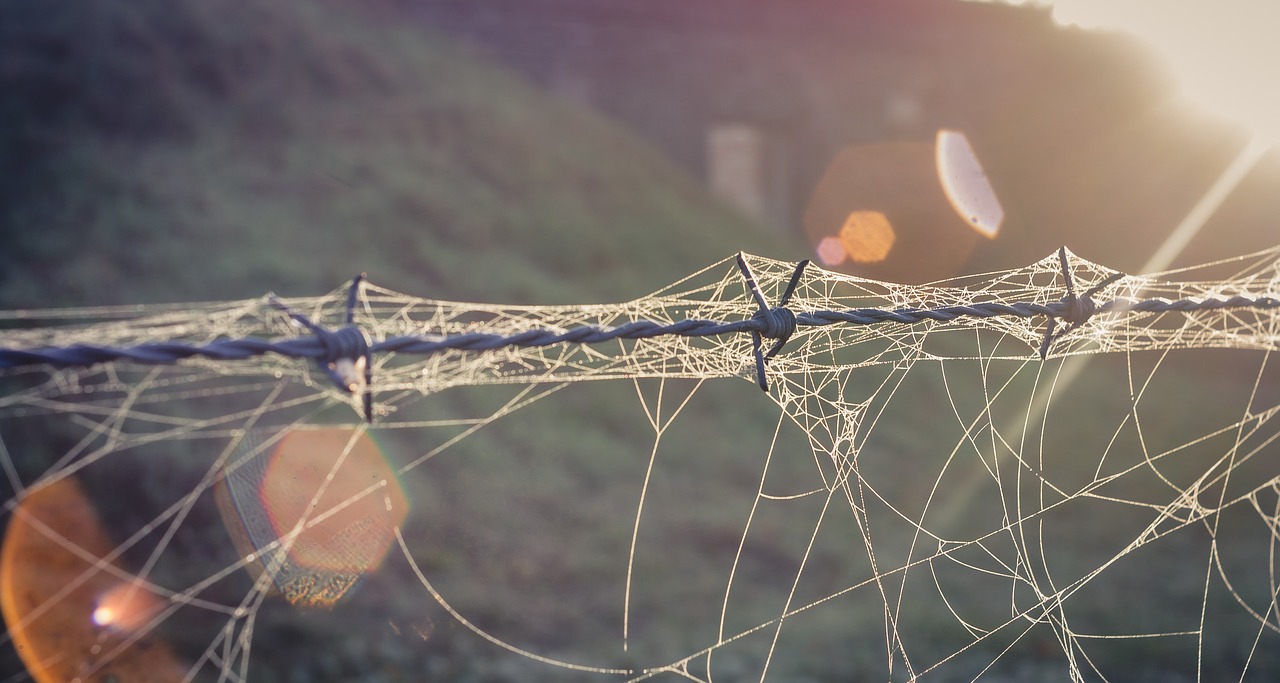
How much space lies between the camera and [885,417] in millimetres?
8328

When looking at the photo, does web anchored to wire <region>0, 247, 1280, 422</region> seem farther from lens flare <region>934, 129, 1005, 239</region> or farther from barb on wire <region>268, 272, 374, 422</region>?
lens flare <region>934, 129, 1005, 239</region>

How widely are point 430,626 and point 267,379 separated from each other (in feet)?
8.26

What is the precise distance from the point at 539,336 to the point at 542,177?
29.3 feet

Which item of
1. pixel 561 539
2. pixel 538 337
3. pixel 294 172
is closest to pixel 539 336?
pixel 538 337

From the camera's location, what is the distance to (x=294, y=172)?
8477 mm

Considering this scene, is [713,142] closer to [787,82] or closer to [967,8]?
[787,82]

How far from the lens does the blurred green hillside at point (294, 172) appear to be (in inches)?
272

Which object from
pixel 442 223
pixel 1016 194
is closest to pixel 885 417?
pixel 442 223

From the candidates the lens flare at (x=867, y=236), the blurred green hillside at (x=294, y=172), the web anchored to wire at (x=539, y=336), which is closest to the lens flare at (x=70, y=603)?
Answer: the blurred green hillside at (x=294, y=172)

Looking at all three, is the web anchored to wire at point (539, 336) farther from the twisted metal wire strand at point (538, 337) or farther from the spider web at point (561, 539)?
the spider web at point (561, 539)

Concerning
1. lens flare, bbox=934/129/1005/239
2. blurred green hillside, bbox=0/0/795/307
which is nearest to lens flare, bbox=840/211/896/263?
lens flare, bbox=934/129/1005/239

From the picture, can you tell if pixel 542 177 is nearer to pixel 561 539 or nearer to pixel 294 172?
pixel 294 172

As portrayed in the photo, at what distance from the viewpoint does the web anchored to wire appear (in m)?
1.22

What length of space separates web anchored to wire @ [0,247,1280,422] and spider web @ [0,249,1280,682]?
0.32 metres
